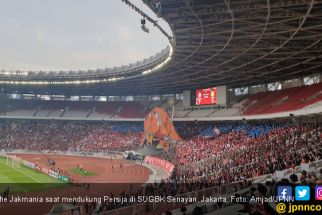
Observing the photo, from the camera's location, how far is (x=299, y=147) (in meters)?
25.7

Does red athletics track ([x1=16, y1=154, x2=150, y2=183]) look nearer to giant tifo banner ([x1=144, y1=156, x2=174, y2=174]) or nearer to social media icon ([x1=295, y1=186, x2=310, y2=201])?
giant tifo banner ([x1=144, y1=156, x2=174, y2=174])

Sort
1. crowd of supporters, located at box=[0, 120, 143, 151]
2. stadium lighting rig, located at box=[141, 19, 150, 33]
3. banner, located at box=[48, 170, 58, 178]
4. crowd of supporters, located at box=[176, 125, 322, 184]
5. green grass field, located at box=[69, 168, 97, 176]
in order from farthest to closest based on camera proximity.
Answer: crowd of supporters, located at box=[0, 120, 143, 151]
green grass field, located at box=[69, 168, 97, 176]
banner, located at box=[48, 170, 58, 178]
stadium lighting rig, located at box=[141, 19, 150, 33]
crowd of supporters, located at box=[176, 125, 322, 184]

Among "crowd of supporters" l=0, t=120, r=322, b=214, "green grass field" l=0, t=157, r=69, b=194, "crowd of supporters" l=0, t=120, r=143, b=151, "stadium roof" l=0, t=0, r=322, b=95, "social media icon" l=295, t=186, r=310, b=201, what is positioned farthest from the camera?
"crowd of supporters" l=0, t=120, r=143, b=151

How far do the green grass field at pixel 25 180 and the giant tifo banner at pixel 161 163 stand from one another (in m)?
12.3

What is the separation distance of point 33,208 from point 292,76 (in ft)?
124

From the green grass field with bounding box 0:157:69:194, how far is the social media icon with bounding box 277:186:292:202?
28141mm

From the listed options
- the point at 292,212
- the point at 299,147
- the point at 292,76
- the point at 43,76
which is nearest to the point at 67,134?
the point at 43,76

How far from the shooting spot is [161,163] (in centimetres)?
4709

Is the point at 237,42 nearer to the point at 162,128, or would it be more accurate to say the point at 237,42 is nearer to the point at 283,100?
the point at 283,100

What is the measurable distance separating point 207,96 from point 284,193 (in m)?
50.4

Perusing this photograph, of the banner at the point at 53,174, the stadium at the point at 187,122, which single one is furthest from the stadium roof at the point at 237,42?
the banner at the point at 53,174

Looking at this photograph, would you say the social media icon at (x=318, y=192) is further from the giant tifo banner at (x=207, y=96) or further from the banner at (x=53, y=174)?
the giant tifo banner at (x=207, y=96)

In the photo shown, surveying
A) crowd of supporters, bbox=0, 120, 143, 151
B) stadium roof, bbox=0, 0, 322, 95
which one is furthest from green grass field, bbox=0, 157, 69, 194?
crowd of supporters, bbox=0, 120, 143, 151

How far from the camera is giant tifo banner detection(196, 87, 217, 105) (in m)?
56.7
